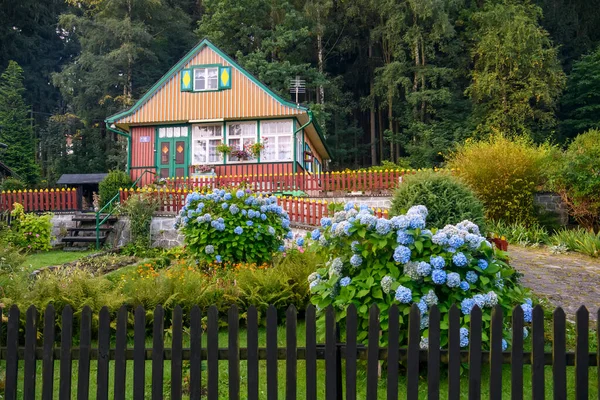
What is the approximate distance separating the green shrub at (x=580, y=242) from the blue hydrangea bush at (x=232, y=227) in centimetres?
699

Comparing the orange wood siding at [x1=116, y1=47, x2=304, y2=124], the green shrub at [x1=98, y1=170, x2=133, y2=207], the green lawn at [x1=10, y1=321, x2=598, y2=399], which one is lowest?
the green lawn at [x1=10, y1=321, x2=598, y2=399]

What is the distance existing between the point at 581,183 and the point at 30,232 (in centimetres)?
1444

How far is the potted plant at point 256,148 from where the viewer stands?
20062 mm

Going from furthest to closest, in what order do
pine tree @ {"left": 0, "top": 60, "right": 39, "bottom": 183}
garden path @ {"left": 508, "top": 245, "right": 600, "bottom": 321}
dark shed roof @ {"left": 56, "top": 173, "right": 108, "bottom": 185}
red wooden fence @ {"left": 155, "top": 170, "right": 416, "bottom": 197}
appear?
pine tree @ {"left": 0, "top": 60, "right": 39, "bottom": 183}
dark shed roof @ {"left": 56, "top": 173, "right": 108, "bottom": 185}
red wooden fence @ {"left": 155, "top": 170, "right": 416, "bottom": 197}
garden path @ {"left": 508, "top": 245, "right": 600, "bottom": 321}

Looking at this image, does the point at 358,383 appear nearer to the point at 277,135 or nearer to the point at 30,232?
the point at 30,232

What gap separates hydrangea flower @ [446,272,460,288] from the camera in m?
4.23

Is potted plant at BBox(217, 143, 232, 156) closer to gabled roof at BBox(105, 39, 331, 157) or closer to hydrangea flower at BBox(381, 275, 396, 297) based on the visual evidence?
gabled roof at BBox(105, 39, 331, 157)

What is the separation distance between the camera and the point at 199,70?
67.5 ft

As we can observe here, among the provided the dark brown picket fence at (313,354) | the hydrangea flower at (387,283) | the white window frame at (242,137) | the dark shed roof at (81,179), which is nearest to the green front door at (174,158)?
the white window frame at (242,137)

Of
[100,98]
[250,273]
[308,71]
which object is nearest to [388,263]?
[250,273]

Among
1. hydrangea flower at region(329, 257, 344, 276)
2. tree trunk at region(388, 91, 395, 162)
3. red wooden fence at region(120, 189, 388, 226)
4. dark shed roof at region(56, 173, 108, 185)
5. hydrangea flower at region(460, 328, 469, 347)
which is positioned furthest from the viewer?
tree trunk at region(388, 91, 395, 162)

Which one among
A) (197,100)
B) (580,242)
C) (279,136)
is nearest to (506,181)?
(580,242)

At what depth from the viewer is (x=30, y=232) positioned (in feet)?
46.0

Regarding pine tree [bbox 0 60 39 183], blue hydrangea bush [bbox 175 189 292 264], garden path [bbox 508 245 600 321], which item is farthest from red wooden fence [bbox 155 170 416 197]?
pine tree [bbox 0 60 39 183]
